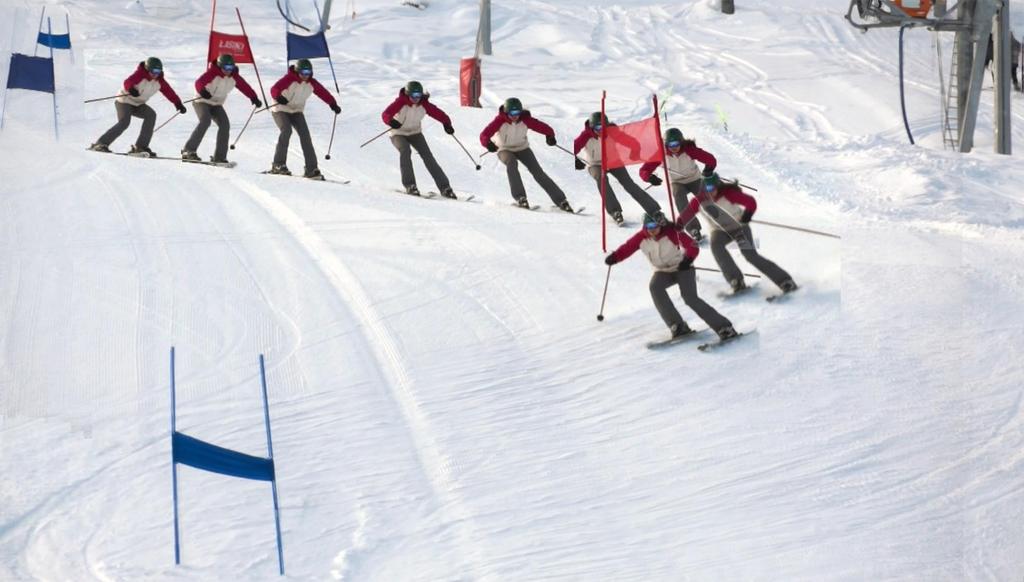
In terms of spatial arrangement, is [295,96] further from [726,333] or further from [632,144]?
[726,333]

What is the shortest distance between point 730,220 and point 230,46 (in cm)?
1055

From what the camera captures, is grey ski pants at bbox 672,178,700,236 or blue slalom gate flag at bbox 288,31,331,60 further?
blue slalom gate flag at bbox 288,31,331,60

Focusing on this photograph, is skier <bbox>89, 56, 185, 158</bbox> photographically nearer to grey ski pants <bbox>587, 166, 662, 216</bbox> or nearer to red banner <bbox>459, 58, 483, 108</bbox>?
grey ski pants <bbox>587, 166, 662, 216</bbox>

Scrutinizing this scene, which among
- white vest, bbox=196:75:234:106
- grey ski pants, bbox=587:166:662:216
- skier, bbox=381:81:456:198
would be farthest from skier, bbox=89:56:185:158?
grey ski pants, bbox=587:166:662:216

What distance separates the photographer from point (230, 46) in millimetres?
19641

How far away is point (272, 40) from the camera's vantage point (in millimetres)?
27516

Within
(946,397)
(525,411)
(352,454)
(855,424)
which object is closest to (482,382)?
(525,411)

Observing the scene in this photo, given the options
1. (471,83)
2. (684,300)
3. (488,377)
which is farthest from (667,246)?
(471,83)

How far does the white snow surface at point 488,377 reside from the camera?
25.6 ft

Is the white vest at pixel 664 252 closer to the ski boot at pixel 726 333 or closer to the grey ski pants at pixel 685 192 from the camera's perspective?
the ski boot at pixel 726 333

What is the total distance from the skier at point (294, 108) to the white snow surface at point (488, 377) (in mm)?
563

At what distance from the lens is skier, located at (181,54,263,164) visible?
15883 millimetres

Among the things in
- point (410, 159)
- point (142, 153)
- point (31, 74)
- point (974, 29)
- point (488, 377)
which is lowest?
point (142, 153)

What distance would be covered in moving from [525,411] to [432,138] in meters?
9.67
